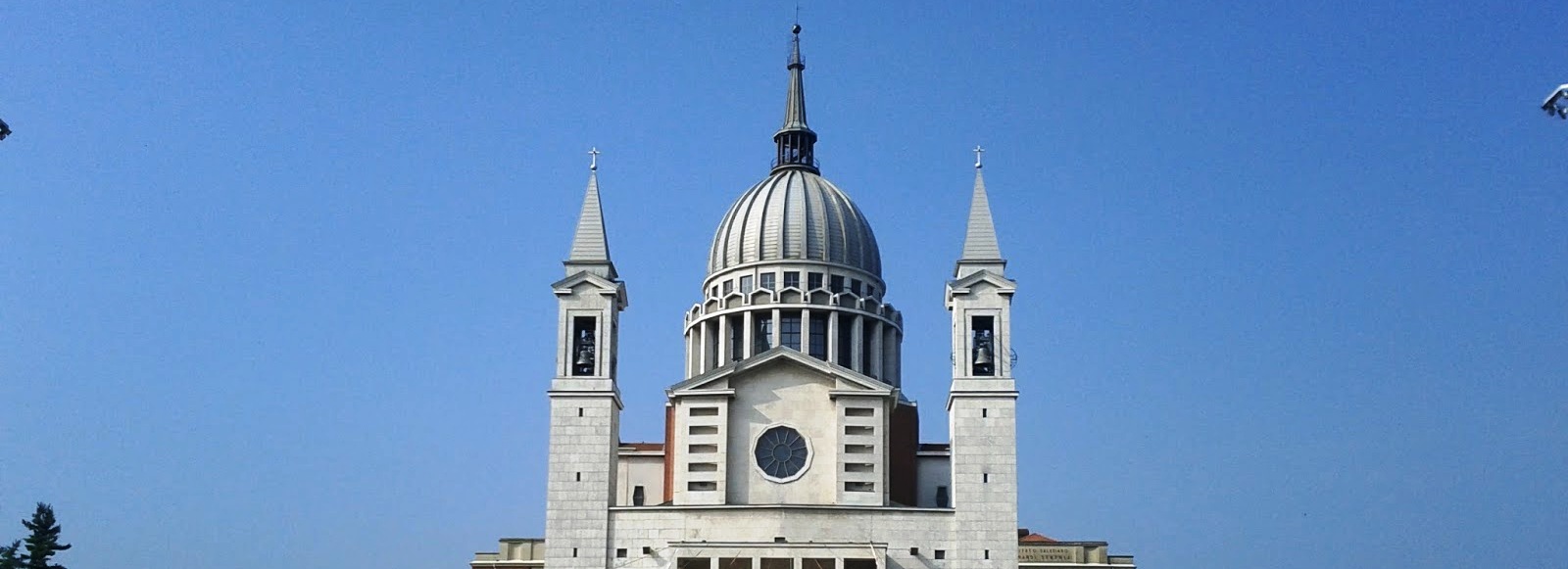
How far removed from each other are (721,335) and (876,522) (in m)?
18.2

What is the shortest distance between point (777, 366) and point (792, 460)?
345 centimetres

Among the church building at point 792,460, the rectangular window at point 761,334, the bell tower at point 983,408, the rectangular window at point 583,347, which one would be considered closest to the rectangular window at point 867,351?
the rectangular window at point 761,334

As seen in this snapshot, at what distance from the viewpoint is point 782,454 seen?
68.2 m

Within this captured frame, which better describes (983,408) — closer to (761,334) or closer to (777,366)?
(777,366)

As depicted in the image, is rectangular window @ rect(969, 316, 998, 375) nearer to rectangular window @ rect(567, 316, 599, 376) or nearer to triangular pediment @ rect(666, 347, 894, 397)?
triangular pediment @ rect(666, 347, 894, 397)

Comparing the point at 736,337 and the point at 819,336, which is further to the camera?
the point at 736,337

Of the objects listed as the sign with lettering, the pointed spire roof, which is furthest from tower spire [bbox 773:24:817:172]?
the sign with lettering

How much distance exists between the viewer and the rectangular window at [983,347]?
68.0 metres

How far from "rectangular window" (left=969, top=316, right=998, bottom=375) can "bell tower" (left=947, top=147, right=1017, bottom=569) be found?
1.4 inches

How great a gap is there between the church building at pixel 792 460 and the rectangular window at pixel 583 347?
0.07 m

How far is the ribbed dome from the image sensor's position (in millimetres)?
83750

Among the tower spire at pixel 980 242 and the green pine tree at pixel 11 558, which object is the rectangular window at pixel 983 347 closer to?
the tower spire at pixel 980 242

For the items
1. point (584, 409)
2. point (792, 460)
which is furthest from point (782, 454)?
point (584, 409)

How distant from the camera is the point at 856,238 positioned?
8519cm
